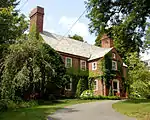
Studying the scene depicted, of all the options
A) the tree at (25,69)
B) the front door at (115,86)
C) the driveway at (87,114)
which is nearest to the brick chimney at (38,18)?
the tree at (25,69)

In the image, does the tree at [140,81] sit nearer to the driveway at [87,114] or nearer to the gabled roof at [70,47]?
the gabled roof at [70,47]

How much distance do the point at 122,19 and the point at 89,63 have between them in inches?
642

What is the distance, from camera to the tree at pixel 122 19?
1648cm

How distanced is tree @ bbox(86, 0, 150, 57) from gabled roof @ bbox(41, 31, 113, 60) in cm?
1234

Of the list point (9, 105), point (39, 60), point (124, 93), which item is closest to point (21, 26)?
point (39, 60)

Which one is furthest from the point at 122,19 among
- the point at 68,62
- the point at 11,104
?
the point at 68,62

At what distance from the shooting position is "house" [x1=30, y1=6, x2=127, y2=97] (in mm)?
31156

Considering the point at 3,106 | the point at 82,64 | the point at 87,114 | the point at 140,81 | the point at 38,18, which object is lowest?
the point at 87,114

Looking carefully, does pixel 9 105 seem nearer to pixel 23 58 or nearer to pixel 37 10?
pixel 23 58

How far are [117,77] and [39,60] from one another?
51.3ft

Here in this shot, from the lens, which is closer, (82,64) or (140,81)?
(82,64)

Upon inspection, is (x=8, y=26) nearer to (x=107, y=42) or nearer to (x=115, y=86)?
(x=115, y=86)

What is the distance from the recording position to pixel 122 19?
18031 millimetres

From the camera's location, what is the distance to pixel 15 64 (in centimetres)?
2077
